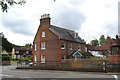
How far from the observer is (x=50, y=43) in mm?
42062

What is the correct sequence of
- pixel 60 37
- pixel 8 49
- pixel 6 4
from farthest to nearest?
pixel 8 49 < pixel 60 37 < pixel 6 4

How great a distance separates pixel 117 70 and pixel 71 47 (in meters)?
18.3

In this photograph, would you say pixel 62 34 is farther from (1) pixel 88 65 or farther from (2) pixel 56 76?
(2) pixel 56 76

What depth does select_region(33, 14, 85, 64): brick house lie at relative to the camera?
4122 cm

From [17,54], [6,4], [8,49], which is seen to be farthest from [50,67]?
[8,49]

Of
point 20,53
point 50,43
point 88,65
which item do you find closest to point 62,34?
point 50,43

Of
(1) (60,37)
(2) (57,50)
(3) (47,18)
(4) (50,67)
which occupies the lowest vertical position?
(4) (50,67)

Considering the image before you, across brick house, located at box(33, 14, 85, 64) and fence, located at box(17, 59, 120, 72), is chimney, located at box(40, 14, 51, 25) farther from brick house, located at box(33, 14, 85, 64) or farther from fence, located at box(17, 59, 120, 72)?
fence, located at box(17, 59, 120, 72)

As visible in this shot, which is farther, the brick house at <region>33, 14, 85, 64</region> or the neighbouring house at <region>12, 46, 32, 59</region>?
the neighbouring house at <region>12, 46, 32, 59</region>

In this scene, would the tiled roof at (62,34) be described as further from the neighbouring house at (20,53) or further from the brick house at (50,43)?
the neighbouring house at (20,53)

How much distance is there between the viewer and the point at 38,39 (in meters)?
44.8

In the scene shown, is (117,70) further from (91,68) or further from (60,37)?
(60,37)

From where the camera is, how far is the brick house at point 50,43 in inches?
1623

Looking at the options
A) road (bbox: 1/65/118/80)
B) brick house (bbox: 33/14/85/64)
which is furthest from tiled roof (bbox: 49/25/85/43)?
road (bbox: 1/65/118/80)
